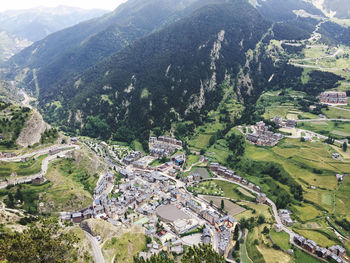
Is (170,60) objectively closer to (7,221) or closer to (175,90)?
(175,90)

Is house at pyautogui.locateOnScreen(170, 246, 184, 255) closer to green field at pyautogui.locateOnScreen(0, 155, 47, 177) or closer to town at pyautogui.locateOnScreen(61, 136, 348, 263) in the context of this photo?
town at pyautogui.locateOnScreen(61, 136, 348, 263)

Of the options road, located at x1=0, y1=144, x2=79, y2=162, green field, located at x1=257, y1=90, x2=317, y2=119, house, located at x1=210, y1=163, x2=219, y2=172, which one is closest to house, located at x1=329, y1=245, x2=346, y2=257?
house, located at x1=210, y1=163, x2=219, y2=172

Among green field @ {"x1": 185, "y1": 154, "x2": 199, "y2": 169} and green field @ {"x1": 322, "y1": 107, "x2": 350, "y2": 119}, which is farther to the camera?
green field @ {"x1": 322, "y1": 107, "x2": 350, "y2": 119}

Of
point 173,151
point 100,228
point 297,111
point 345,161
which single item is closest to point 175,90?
→ point 173,151

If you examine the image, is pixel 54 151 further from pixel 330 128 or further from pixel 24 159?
pixel 330 128

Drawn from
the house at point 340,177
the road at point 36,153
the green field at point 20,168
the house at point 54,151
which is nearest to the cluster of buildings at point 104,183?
the road at point 36,153

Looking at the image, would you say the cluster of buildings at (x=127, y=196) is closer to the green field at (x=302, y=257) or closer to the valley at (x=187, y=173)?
the valley at (x=187, y=173)

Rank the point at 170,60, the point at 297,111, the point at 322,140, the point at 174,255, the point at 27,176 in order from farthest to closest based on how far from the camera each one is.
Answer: the point at 170,60 → the point at 297,111 → the point at 322,140 → the point at 27,176 → the point at 174,255
